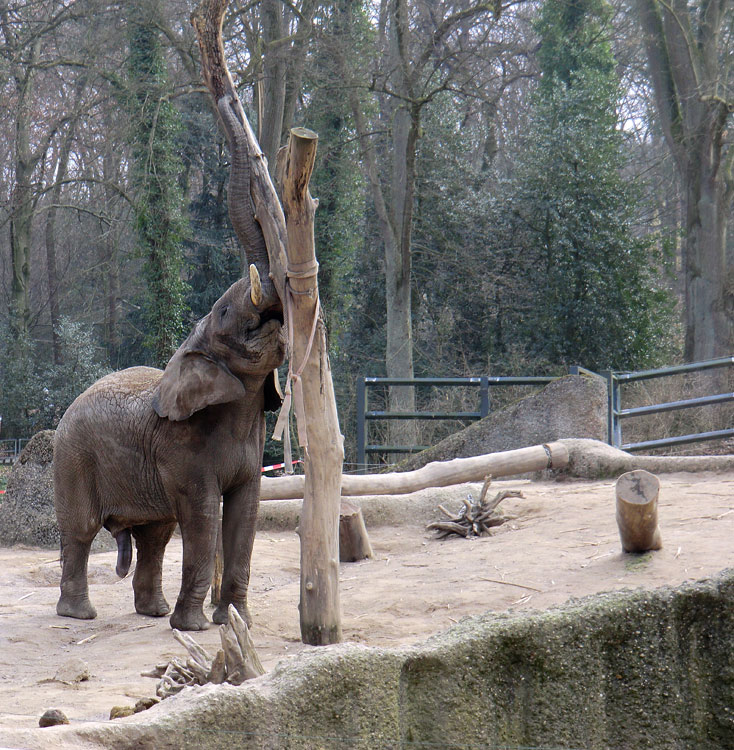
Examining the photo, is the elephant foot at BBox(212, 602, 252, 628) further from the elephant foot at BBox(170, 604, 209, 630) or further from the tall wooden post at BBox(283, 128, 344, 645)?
the tall wooden post at BBox(283, 128, 344, 645)

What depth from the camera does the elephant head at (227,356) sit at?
5.30m

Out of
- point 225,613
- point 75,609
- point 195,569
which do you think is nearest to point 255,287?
point 195,569

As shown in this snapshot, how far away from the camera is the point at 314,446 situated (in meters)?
4.80

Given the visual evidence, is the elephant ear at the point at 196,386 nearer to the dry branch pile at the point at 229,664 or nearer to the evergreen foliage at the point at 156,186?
the dry branch pile at the point at 229,664

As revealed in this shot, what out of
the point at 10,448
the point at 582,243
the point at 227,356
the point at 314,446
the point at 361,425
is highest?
the point at 582,243

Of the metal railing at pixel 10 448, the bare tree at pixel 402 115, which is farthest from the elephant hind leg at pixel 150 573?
the metal railing at pixel 10 448

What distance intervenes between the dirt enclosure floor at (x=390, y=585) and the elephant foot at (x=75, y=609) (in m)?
0.06

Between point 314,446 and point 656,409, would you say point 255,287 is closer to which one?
point 314,446

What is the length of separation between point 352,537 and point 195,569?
2.15 m

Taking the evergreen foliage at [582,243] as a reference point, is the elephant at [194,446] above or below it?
below

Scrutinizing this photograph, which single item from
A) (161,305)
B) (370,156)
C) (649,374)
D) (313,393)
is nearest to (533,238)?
(370,156)

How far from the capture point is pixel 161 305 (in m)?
17.6

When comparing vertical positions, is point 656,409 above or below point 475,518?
above

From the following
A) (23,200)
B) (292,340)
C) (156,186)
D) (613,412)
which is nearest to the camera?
(292,340)
